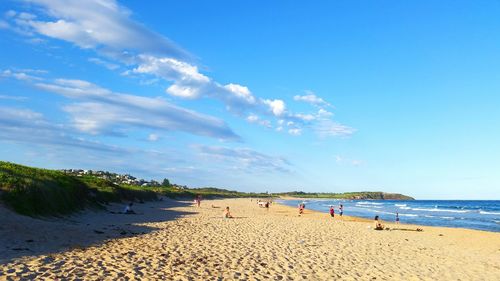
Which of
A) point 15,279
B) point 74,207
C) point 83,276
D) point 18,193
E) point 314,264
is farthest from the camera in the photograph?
point 74,207

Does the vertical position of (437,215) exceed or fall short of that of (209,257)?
it exceeds it

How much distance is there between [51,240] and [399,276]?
13.6 metres

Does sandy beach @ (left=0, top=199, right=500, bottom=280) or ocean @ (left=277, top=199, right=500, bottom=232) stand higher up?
ocean @ (left=277, top=199, right=500, bottom=232)

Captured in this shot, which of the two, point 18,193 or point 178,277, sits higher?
point 18,193

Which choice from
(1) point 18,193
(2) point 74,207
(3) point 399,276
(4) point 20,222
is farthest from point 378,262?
(2) point 74,207

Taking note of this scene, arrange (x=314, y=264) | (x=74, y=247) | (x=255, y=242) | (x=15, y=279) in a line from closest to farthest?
(x=15, y=279) < (x=74, y=247) < (x=314, y=264) < (x=255, y=242)

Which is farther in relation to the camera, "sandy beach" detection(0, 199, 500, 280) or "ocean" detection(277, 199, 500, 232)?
"ocean" detection(277, 199, 500, 232)

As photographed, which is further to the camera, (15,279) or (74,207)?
(74,207)

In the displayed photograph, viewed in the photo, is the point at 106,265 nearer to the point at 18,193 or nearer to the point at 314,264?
the point at 314,264

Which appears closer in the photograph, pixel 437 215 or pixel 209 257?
pixel 209 257

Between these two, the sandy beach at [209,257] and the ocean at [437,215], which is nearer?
the sandy beach at [209,257]

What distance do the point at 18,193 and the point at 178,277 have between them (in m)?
15.2

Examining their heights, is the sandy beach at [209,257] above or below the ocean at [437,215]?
below

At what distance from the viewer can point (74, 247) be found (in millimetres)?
14344
